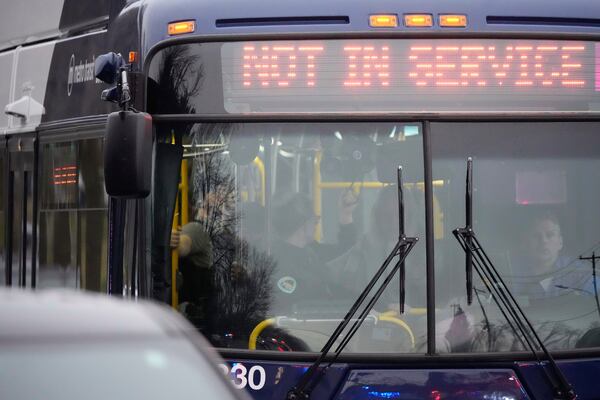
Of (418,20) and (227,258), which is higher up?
(418,20)

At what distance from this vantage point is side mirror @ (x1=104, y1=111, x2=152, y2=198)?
20.9 feet

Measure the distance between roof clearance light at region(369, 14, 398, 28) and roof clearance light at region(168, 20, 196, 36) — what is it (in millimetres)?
824

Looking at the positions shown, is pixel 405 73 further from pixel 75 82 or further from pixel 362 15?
pixel 75 82

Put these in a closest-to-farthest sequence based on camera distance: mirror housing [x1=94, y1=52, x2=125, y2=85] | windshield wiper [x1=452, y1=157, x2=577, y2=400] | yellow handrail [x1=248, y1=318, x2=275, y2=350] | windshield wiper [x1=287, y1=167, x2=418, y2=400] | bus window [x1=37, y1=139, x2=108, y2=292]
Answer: windshield wiper [x1=287, y1=167, x2=418, y2=400] → windshield wiper [x1=452, y1=157, x2=577, y2=400] → yellow handrail [x1=248, y1=318, x2=275, y2=350] → mirror housing [x1=94, y1=52, x2=125, y2=85] → bus window [x1=37, y1=139, x2=108, y2=292]

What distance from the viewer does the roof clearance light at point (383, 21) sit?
262 inches

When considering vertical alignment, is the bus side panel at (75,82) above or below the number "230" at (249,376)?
above

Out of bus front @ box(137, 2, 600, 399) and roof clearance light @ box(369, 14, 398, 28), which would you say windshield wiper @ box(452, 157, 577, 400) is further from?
roof clearance light @ box(369, 14, 398, 28)

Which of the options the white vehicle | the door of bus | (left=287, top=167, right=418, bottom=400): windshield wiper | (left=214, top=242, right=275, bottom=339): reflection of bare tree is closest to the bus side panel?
the door of bus

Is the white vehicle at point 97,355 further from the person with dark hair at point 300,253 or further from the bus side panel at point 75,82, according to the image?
the bus side panel at point 75,82

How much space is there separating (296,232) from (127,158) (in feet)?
2.68

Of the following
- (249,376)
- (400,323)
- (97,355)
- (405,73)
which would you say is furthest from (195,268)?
(97,355)

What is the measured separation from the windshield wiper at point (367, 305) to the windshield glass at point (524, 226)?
0.53 feet

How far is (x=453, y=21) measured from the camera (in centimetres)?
665

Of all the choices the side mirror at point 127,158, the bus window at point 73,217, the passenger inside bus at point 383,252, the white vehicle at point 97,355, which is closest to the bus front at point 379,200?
the passenger inside bus at point 383,252
